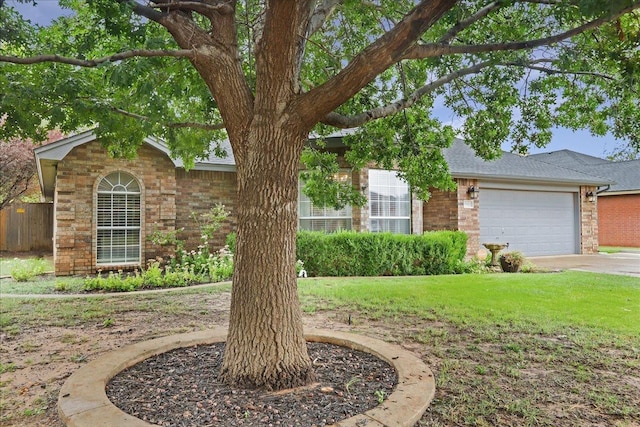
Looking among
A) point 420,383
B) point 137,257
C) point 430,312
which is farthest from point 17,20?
point 137,257

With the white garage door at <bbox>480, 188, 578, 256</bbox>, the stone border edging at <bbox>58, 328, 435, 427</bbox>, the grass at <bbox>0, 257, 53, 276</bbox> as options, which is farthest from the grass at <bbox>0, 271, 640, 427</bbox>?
the white garage door at <bbox>480, 188, 578, 256</bbox>

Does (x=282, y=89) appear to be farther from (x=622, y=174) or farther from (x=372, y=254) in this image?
(x=622, y=174)

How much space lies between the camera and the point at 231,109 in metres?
3.31

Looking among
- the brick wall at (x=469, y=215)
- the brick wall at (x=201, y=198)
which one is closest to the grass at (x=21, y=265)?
the brick wall at (x=201, y=198)

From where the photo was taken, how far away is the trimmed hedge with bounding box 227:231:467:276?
10.0m

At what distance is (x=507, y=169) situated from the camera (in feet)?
48.6

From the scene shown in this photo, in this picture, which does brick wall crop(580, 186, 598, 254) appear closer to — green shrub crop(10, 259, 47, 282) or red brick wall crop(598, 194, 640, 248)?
red brick wall crop(598, 194, 640, 248)

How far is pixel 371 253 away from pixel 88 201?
23.1 feet

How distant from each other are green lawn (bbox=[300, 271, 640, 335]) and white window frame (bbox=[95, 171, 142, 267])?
4.91 metres

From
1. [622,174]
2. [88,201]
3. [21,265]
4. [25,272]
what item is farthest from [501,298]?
[622,174]

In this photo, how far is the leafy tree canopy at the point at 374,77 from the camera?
3.38 meters

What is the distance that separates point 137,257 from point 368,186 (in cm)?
669

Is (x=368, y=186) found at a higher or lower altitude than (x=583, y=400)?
higher

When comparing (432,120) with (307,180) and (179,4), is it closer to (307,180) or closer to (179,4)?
(307,180)
